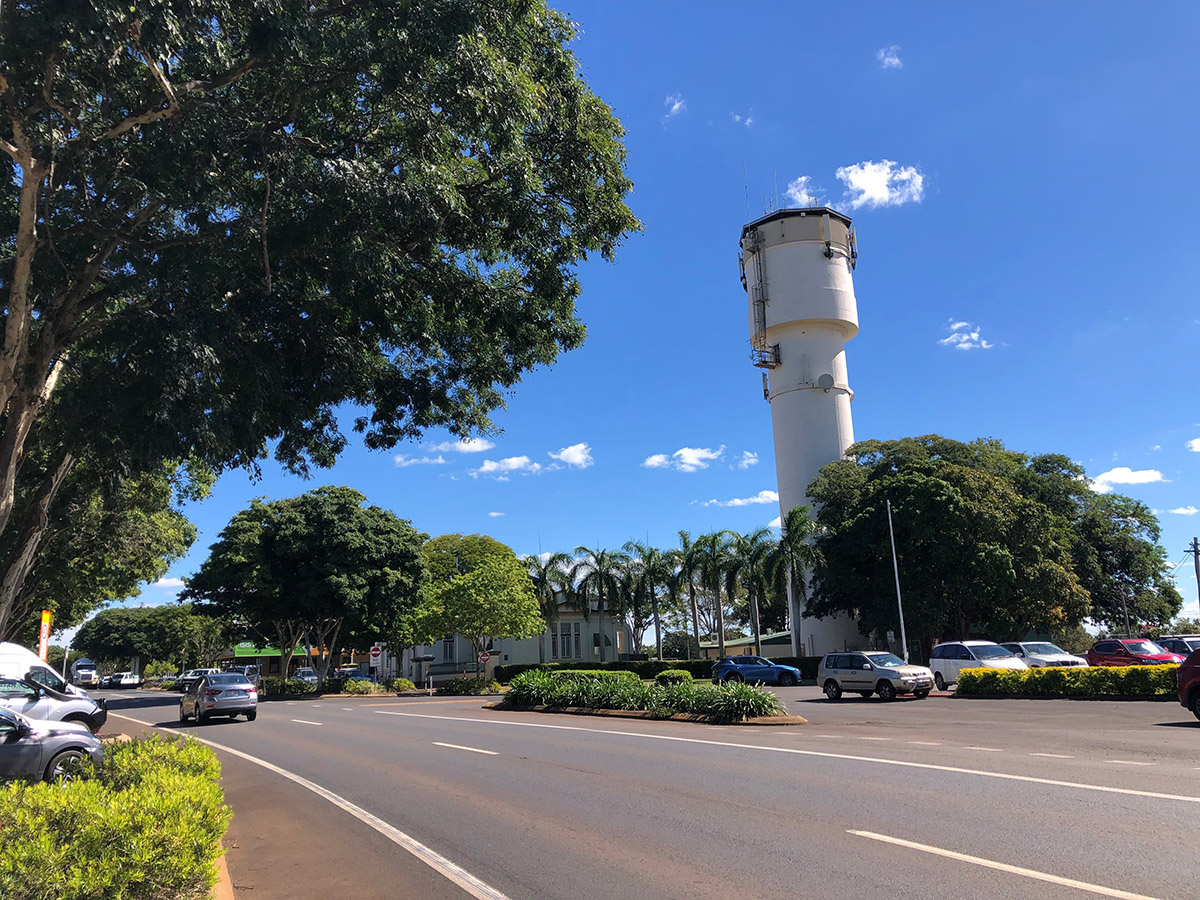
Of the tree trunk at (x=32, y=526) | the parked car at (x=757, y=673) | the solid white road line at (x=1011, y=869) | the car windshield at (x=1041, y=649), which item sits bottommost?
the parked car at (x=757, y=673)

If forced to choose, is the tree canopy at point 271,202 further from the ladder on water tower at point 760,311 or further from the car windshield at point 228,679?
the ladder on water tower at point 760,311

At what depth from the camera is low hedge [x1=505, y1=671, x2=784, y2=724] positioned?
18562mm

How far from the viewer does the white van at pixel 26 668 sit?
734 inches

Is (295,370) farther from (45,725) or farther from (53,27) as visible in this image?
(45,725)

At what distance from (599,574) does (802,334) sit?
23348 millimetres

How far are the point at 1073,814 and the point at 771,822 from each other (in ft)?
9.41

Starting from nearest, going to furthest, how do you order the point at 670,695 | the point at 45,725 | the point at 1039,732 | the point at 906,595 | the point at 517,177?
the point at 517,177, the point at 45,725, the point at 1039,732, the point at 670,695, the point at 906,595

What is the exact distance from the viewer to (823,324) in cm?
5856

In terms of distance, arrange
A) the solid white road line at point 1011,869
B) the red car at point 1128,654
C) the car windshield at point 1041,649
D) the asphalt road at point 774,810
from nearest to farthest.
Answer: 1. the solid white road line at point 1011,869
2. the asphalt road at point 774,810
3. the red car at point 1128,654
4. the car windshield at point 1041,649

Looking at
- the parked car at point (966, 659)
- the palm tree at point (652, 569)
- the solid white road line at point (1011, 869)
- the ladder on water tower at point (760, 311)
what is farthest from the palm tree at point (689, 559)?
the solid white road line at point (1011, 869)

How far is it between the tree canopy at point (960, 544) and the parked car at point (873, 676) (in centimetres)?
1572

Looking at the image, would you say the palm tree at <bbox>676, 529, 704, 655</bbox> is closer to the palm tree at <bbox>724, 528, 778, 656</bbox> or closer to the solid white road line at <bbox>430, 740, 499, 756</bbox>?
the palm tree at <bbox>724, 528, 778, 656</bbox>

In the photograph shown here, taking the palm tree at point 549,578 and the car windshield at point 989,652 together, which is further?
the palm tree at point 549,578

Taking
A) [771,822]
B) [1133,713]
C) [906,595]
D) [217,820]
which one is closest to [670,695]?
[1133,713]
